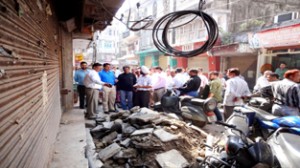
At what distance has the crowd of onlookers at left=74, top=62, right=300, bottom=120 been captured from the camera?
4.66m

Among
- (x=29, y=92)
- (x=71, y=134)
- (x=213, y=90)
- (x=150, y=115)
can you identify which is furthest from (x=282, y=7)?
(x=29, y=92)

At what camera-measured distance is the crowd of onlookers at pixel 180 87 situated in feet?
15.3

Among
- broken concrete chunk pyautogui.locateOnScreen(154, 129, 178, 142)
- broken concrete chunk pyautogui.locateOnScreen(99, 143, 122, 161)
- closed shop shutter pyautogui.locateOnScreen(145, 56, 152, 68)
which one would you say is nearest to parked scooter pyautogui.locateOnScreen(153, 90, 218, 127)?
broken concrete chunk pyautogui.locateOnScreen(154, 129, 178, 142)

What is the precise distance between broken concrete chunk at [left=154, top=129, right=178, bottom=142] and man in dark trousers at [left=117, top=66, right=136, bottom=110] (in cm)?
309

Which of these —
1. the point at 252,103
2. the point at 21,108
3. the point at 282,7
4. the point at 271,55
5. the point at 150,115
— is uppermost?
the point at 282,7

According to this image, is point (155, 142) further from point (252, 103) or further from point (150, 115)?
point (252, 103)

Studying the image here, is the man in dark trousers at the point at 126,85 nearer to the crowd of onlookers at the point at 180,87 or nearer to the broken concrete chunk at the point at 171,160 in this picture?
the crowd of onlookers at the point at 180,87

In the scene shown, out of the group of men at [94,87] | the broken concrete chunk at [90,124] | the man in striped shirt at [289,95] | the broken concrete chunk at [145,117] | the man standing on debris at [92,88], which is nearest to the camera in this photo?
the man in striped shirt at [289,95]

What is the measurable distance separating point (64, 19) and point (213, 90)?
531 centimetres

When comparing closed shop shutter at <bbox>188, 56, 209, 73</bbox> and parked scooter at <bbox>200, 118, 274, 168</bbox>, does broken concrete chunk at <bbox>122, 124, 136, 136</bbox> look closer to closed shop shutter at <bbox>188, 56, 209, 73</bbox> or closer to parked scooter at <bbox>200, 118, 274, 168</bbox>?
parked scooter at <bbox>200, 118, 274, 168</bbox>

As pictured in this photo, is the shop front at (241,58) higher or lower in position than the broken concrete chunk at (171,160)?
higher

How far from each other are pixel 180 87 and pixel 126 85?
201 centimetres

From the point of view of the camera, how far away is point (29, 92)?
75.0 inches

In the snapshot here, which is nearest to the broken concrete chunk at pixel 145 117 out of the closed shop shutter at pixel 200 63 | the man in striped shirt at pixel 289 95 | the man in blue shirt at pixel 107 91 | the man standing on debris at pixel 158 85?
the man in blue shirt at pixel 107 91
